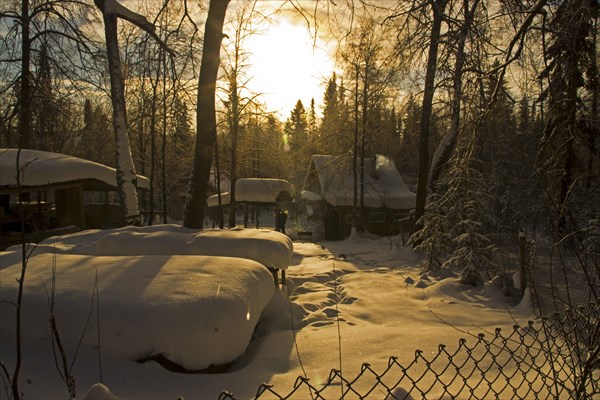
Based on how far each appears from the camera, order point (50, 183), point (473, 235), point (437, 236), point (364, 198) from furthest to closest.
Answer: point (364, 198), point (50, 183), point (437, 236), point (473, 235)

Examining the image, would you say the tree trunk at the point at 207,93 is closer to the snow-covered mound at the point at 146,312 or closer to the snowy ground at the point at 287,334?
the snowy ground at the point at 287,334

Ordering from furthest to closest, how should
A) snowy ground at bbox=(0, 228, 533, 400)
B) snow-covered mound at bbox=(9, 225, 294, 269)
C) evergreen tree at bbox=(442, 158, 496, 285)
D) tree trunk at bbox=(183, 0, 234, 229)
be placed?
tree trunk at bbox=(183, 0, 234, 229), evergreen tree at bbox=(442, 158, 496, 285), snow-covered mound at bbox=(9, 225, 294, 269), snowy ground at bbox=(0, 228, 533, 400)

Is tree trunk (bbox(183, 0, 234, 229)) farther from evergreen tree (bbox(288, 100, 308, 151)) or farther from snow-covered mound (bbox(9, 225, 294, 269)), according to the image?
evergreen tree (bbox(288, 100, 308, 151))

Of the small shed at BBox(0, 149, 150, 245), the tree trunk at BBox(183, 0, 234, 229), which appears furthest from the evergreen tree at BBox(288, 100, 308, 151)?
the tree trunk at BBox(183, 0, 234, 229)

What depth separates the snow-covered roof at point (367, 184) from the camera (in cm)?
2447

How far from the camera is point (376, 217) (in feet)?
85.7

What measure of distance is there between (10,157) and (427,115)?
44.1ft

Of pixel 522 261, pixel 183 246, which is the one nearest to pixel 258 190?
pixel 183 246

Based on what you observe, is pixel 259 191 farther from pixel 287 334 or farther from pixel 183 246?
pixel 287 334

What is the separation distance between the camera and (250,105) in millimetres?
19469

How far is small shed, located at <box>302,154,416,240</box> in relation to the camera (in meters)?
24.6

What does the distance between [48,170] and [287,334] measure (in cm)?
1055

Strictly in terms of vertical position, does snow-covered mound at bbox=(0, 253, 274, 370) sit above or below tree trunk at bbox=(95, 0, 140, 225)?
below

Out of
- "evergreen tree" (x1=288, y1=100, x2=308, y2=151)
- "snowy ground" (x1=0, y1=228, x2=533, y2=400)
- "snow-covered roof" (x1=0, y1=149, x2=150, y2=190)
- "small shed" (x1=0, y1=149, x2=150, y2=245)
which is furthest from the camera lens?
"evergreen tree" (x1=288, y1=100, x2=308, y2=151)
